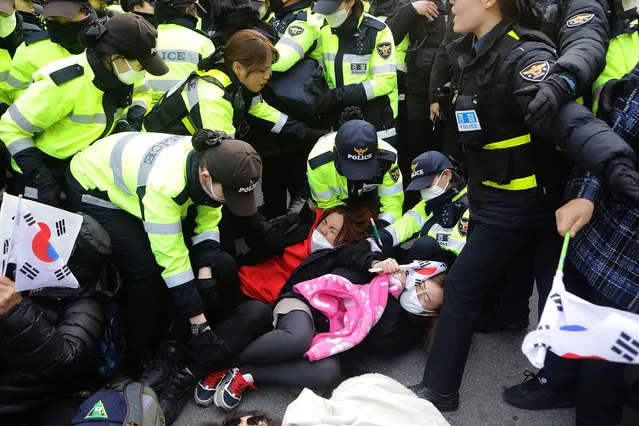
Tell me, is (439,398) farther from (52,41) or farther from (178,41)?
(52,41)

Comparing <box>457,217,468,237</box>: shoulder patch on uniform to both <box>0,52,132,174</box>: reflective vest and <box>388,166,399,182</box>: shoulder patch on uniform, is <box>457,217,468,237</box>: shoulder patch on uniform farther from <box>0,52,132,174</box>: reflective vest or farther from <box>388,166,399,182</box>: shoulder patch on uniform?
<box>0,52,132,174</box>: reflective vest

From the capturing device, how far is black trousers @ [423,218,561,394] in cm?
226

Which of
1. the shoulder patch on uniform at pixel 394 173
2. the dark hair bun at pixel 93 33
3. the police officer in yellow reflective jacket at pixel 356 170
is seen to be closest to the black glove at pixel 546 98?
the police officer in yellow reflective jacket at pixel 356 170

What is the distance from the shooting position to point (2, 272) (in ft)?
6.69

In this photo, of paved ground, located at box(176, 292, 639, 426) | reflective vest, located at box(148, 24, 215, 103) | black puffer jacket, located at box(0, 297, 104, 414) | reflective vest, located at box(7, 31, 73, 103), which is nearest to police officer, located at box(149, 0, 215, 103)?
reflective vest, located at box(148, 24, 215, 103)

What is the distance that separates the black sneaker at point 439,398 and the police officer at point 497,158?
102 millimetres

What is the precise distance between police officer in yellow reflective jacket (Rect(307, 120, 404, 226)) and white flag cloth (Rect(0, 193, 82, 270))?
1.48 metres

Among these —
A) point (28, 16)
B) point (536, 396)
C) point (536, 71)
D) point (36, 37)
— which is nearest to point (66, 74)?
point (36, 37)

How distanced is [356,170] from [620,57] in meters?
1.42

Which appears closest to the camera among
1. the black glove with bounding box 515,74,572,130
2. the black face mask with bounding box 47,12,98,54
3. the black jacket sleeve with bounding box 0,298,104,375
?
the black glove with bounding box 515,74,572,130

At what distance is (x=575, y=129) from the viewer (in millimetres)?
1771

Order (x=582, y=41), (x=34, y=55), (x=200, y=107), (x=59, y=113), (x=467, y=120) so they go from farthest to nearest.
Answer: (x=34, y=55) < (x=200, y=107) < (x=59, y=113) < (x=467, y=120) < (x=582, y=41)

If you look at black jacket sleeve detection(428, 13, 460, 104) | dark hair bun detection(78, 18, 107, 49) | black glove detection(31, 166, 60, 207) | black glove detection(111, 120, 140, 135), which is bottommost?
black glove detection(31, 166, 60, 207)

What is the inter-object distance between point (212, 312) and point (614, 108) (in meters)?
2.01
